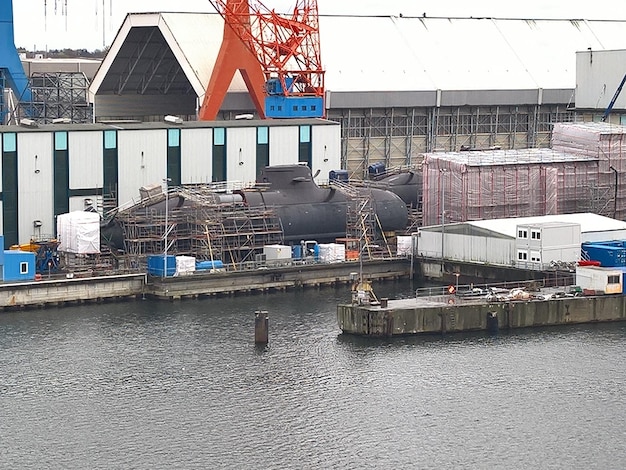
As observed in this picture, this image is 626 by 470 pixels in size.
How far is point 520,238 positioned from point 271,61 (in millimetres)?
17087

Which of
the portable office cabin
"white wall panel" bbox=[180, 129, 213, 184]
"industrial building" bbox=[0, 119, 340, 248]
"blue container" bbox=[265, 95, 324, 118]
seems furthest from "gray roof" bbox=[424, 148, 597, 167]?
"blue container" bbox=[265, 95, 324, 118]

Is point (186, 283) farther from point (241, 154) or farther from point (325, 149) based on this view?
point (325, 149)

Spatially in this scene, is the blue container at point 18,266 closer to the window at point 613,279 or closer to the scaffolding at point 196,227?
the scaffolding at point 196,227

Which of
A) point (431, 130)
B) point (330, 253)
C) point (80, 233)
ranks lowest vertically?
point (330, 253)

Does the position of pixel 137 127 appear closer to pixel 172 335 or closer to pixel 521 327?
pixel 172 335

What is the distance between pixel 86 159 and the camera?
5075 centimetres

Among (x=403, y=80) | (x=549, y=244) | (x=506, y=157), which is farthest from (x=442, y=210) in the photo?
(x=403, y=80)

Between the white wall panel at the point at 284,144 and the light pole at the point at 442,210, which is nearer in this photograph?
the light pole at the point at 442,210

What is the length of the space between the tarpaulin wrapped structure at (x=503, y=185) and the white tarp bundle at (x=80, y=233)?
11.6 meters

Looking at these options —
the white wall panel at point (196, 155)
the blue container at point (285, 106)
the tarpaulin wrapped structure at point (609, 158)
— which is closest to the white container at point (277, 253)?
the white wall panel at point (196, 155)

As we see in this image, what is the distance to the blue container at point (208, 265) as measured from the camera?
157ft

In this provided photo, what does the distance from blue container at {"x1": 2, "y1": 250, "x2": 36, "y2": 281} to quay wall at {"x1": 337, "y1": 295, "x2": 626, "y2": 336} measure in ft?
30.6

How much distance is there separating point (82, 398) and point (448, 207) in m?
21.2

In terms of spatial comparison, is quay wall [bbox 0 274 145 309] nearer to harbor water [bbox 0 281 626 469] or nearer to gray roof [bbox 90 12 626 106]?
harbor water [bbox 0 281 626 469]
